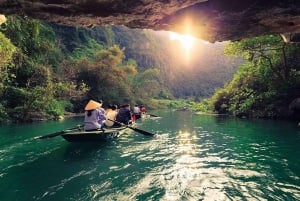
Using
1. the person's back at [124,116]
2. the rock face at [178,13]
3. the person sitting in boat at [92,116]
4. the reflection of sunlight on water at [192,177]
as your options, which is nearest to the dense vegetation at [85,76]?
the person's back at [124,116]

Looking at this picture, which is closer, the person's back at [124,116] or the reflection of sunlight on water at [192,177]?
the reflection of sunlight on water at [192,177]

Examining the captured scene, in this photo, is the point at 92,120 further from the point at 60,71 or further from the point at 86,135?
the point at 60,71

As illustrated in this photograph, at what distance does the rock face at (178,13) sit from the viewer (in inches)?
232

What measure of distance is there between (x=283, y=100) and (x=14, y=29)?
82.4 feet

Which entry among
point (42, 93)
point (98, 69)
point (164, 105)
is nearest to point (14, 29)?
point (42, 93)

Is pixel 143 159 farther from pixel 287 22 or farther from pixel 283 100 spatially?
pixel 283 100

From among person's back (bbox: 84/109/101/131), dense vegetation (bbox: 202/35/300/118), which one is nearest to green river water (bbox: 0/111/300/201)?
person's back (bbox: 84/109/101/131)

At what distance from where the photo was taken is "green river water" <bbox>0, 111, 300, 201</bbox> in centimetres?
625

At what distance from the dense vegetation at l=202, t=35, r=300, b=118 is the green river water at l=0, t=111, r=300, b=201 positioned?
11.9m

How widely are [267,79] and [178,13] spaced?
70.8 feet

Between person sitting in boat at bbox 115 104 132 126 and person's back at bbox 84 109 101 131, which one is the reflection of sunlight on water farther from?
person sitting in boat at bbox 115 104 132 126

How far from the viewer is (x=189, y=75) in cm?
12038

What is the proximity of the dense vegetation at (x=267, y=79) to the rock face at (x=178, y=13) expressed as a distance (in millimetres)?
16444

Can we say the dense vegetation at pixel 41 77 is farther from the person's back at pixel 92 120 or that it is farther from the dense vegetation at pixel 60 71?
the person's back at pixel 92 120
